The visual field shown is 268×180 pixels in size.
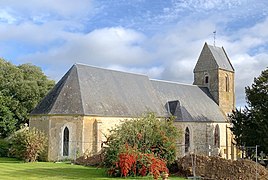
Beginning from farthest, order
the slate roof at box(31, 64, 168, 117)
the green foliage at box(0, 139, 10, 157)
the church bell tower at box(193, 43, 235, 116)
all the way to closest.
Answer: the church bell tower at box(193, 43, 235, 116) → the green foliage at box(0, 139, 10, 157) → the slate roof at box(31, 64, 168, 117)

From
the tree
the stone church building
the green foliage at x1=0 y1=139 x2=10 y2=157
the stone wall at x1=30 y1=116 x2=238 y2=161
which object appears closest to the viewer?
the tree

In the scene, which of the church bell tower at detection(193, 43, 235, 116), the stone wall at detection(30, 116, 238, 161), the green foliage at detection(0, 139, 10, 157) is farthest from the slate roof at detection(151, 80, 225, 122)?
the green foliage at detection(0, 139, 10, 157)

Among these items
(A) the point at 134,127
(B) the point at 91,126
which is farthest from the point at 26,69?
(A) the point at 134,127

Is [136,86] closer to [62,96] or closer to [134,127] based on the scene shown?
[62,96]

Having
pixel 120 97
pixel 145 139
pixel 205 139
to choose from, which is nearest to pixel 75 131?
pixel 120 97

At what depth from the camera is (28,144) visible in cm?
2661

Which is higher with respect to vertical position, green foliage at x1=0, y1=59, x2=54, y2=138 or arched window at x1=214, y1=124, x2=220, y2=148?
green foliage at x1=0, y1=59, x2=54, y2=138

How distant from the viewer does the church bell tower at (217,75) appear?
45594mm

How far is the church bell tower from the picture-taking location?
45.6 meters

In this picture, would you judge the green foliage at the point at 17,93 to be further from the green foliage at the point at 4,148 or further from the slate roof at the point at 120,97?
the slate roof at the point at 120,97

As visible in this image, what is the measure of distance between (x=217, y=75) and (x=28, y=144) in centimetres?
2780

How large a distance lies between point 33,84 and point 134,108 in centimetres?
1568

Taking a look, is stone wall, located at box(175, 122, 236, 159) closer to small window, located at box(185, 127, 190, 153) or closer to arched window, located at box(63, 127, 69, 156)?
small window, located at box(185, 127, 190, 153)

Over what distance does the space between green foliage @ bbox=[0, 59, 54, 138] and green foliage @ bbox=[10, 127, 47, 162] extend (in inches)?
450
